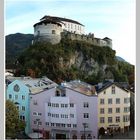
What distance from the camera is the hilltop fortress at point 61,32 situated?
183 centimetres

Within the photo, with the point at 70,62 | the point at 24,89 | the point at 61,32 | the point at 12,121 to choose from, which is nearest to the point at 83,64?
the point at 70,62

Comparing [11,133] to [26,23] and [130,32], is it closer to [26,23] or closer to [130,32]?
[26,23]

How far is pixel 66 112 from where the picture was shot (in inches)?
72.8

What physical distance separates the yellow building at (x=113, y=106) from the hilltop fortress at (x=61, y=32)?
0.75 ft

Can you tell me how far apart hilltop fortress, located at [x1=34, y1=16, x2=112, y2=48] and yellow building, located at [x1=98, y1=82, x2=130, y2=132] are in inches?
9.0

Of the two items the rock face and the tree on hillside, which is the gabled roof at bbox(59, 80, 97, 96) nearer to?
the rock face

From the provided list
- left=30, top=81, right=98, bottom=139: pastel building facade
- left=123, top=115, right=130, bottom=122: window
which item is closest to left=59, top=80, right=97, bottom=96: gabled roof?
left=30, top=81, right=98, bottom=139: pastel building facade

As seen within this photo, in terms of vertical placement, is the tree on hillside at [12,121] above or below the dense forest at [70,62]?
below

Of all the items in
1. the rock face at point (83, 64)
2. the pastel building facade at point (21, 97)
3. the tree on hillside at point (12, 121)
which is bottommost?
the tree on hillside at point (12, 121)

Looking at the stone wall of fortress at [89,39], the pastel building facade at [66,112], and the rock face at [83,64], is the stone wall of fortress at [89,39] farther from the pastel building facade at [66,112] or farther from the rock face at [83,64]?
the pastel building facade at [66,112]

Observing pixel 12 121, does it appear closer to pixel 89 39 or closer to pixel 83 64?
pixel 83 64

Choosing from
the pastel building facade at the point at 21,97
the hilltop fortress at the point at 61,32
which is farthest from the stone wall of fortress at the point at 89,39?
the pastel building facade at the point at 21,97

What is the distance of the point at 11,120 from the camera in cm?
183

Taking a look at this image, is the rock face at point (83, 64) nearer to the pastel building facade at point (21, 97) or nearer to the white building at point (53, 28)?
the white building at point (53, 28)
